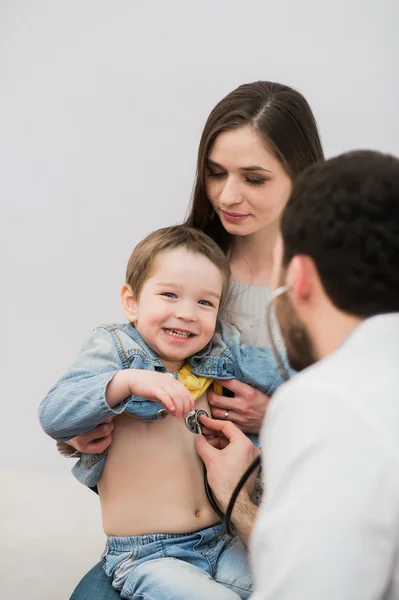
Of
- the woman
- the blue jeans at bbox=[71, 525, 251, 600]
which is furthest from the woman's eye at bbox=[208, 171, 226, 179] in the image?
the blue jeans at bbox=[71, 525, 251, 600]

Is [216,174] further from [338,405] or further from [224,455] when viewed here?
[338,405]

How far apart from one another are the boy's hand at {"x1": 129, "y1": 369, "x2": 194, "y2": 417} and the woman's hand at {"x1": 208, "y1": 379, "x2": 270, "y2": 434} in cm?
32

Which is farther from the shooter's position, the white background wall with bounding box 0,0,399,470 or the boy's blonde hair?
the white background wall with bounding box 0,0,399,470

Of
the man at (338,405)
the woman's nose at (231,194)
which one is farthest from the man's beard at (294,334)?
the woman's nose at (231,194)

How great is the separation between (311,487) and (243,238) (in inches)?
54.9

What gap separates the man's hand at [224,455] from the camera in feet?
6.43

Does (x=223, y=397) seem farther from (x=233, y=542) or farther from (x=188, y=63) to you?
(x=188, y=63)

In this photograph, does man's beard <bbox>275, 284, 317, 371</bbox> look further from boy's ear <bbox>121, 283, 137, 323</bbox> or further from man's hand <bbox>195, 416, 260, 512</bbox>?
boy's ear <bbox>121, 283, 137, 323</bbox>

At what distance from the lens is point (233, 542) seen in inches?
79.2

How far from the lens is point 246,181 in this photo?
2303 millimetres

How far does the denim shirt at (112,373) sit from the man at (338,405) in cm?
66

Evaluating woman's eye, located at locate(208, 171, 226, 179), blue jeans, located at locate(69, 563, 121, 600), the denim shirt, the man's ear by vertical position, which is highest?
the man's ear

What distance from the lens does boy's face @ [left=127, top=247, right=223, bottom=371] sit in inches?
79.2

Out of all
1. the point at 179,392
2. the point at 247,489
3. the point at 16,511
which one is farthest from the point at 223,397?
the point at 16,511
